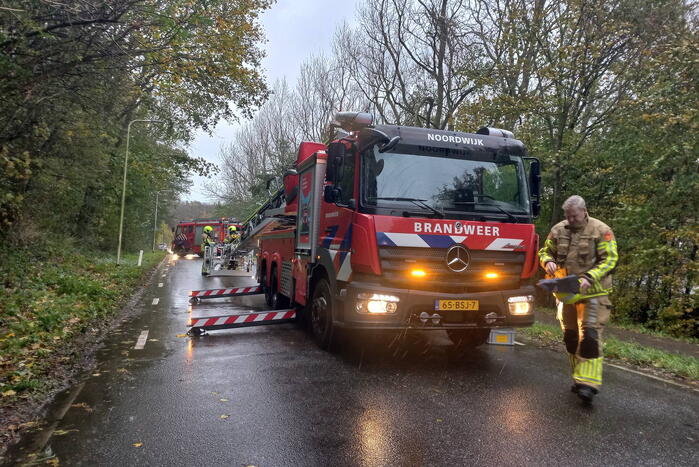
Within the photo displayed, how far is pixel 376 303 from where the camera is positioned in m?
5.43

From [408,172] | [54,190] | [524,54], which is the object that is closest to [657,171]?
[524,54]

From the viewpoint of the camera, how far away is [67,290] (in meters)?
11.2

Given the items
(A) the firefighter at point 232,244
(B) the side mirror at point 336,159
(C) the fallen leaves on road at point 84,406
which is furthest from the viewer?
(A) the firefighter at point 232,244

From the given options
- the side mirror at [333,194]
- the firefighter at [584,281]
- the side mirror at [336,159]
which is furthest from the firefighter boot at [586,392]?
the side mirror at [336,159]

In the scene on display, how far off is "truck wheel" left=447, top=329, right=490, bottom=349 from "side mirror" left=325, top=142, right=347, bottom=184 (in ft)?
8.61

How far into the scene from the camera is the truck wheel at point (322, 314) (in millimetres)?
6316

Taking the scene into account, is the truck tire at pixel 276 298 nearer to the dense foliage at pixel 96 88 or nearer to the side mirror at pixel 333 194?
the side mirror at pixel 333 194

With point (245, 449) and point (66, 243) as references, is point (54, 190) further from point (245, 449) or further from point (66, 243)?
point (245, 449)

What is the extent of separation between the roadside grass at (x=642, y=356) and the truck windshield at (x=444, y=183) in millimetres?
2715

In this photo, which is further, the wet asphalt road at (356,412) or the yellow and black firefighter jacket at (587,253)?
the yellow and black firefighter jacket at (587,253)

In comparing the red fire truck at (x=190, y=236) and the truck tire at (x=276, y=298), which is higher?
the red fire truck at (x=190, y=236)

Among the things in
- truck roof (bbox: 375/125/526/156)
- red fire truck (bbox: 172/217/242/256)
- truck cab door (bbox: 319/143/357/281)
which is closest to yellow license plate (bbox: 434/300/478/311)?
truck cab door (bbox: 319/143/357/281)

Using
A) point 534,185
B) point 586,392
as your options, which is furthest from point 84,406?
point 534,185

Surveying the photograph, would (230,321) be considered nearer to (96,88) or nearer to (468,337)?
(468,337)
